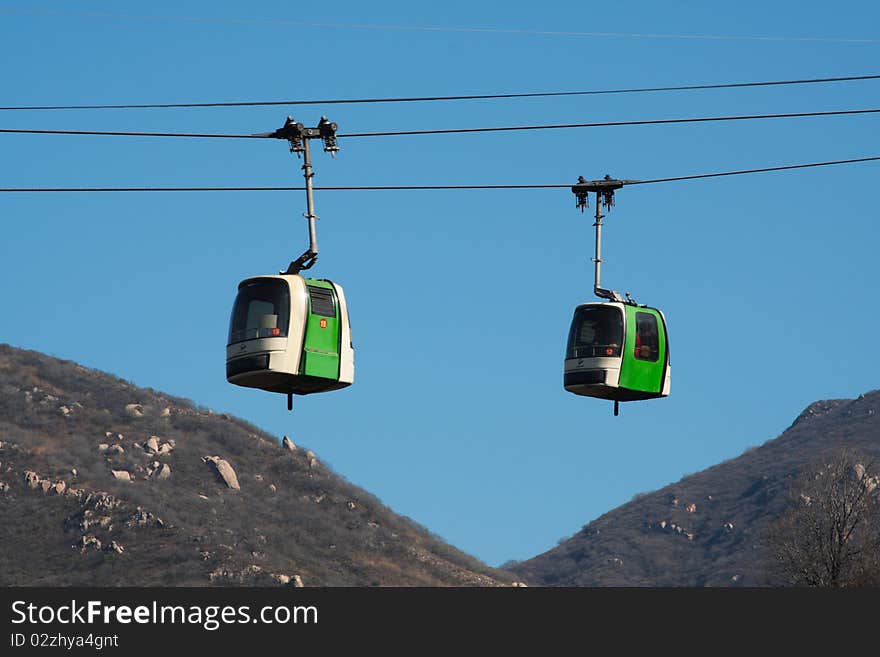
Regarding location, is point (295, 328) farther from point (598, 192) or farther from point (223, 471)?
point (223, 471)

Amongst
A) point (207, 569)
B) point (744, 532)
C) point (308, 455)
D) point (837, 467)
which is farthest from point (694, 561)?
point (837, 467)

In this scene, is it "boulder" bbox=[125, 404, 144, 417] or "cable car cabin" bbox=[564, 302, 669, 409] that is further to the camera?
"boulder" bbox=[125, 404, 144, 417]

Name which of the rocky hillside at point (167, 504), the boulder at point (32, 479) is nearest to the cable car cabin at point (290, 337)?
the rocky hillside at point (167, 504)

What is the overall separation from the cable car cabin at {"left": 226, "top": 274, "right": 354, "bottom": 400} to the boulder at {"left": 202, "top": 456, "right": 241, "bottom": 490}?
129m

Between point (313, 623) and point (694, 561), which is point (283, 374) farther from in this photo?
point (694, 561)

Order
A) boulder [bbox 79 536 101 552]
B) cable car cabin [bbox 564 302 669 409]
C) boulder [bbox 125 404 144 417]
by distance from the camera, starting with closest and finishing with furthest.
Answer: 1. cable car cabin [bbox 564 302 669 409]
2. boulder [bbox 79 536 101 552]
3. boulder [bbox 125 404 144 417]

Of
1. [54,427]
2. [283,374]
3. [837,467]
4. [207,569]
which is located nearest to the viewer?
[283,374]

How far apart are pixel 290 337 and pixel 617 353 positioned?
8120mm

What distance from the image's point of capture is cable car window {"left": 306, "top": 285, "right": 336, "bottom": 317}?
36.8 m

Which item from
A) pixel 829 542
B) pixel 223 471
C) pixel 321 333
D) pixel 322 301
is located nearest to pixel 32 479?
pixel 223 471

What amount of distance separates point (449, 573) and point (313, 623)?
116 meters

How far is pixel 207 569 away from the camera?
132 metres

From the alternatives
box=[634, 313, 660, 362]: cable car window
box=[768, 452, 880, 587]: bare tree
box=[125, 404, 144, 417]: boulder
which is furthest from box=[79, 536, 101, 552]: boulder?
box=[634, 313, 660, 362]: cable car window

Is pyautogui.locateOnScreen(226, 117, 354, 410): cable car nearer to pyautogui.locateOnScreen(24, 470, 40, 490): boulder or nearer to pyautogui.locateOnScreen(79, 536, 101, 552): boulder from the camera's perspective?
pyautogui.locateOnScreen(79, 536, 101, 552): boulder
